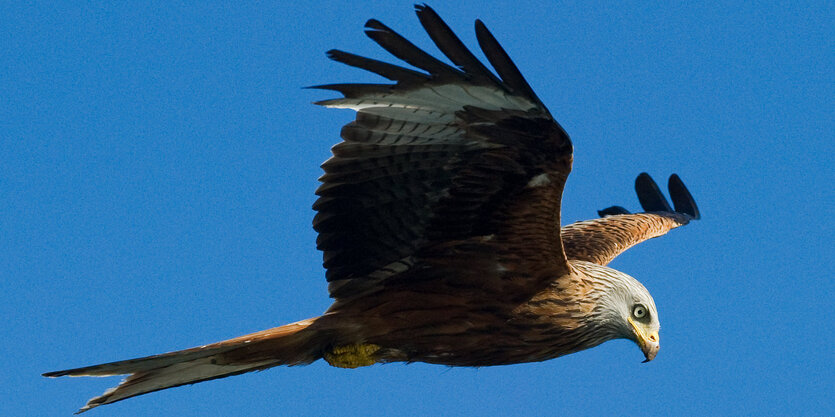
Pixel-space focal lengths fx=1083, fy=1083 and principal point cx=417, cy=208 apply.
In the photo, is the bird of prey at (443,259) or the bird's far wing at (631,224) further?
the bird's far wing at (631,224)

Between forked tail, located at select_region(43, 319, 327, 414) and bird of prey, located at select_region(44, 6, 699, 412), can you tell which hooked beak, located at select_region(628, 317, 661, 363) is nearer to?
bird of prey, located at select_region(44, 6, 699, 412)

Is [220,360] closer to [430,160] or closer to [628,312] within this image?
[430,160]

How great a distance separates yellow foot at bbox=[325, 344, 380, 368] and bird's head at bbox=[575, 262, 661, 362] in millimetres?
1506

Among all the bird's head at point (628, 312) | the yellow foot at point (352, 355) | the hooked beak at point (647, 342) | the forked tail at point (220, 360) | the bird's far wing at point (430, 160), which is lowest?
the hooked beak at point (647, 342)

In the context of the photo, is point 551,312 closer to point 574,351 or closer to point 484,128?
point 574,351

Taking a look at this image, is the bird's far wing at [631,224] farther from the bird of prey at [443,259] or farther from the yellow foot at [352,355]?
the yellow foot at [352,355]

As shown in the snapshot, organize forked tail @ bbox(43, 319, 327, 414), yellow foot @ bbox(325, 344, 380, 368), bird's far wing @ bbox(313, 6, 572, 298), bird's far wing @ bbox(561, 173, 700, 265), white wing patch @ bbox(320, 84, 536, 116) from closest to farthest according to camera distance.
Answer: bird's far wing @ bbox(313, 6, 572, 298) < white wing patch @ bbox(320, 84, 536, 116) < forked tail @ bbox(43, 319, 327, 414) < yellow foot @ bbox(325, 344, 380, 368) < bird's far wing @ bbox(561, 173, 700, 265)

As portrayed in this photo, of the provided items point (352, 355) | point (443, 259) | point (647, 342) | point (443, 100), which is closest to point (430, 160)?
point (443, 100)

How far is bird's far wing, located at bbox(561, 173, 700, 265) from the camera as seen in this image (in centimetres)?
880

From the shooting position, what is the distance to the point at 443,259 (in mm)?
6984

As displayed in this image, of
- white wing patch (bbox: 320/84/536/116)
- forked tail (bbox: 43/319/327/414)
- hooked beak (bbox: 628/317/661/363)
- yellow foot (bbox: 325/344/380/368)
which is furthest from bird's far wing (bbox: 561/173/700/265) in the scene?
white wing patch (bbox: 320/84/536/116)

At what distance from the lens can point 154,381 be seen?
6.71 m

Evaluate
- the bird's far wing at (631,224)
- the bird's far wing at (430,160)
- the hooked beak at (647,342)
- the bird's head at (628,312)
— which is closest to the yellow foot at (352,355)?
the bird's far wing at (430,160)

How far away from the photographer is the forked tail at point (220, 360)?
658 centimetres
